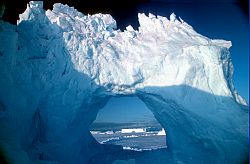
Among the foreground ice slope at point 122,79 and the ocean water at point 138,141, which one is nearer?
the foreground ice slope at point 122,79

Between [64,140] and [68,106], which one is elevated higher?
[68,106]

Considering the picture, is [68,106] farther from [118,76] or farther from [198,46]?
[198,46]

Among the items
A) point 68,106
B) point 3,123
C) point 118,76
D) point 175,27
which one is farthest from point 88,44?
point 3,123

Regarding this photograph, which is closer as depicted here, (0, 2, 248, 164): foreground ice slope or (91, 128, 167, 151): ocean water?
(0, 2, 248, 164): foreground ice slope

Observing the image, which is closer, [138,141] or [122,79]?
[122,79]

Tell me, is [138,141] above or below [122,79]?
below

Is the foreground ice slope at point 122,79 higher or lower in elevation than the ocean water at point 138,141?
higher

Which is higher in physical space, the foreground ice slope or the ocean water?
the foreground ice slope

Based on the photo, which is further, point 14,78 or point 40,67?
point 40,67
